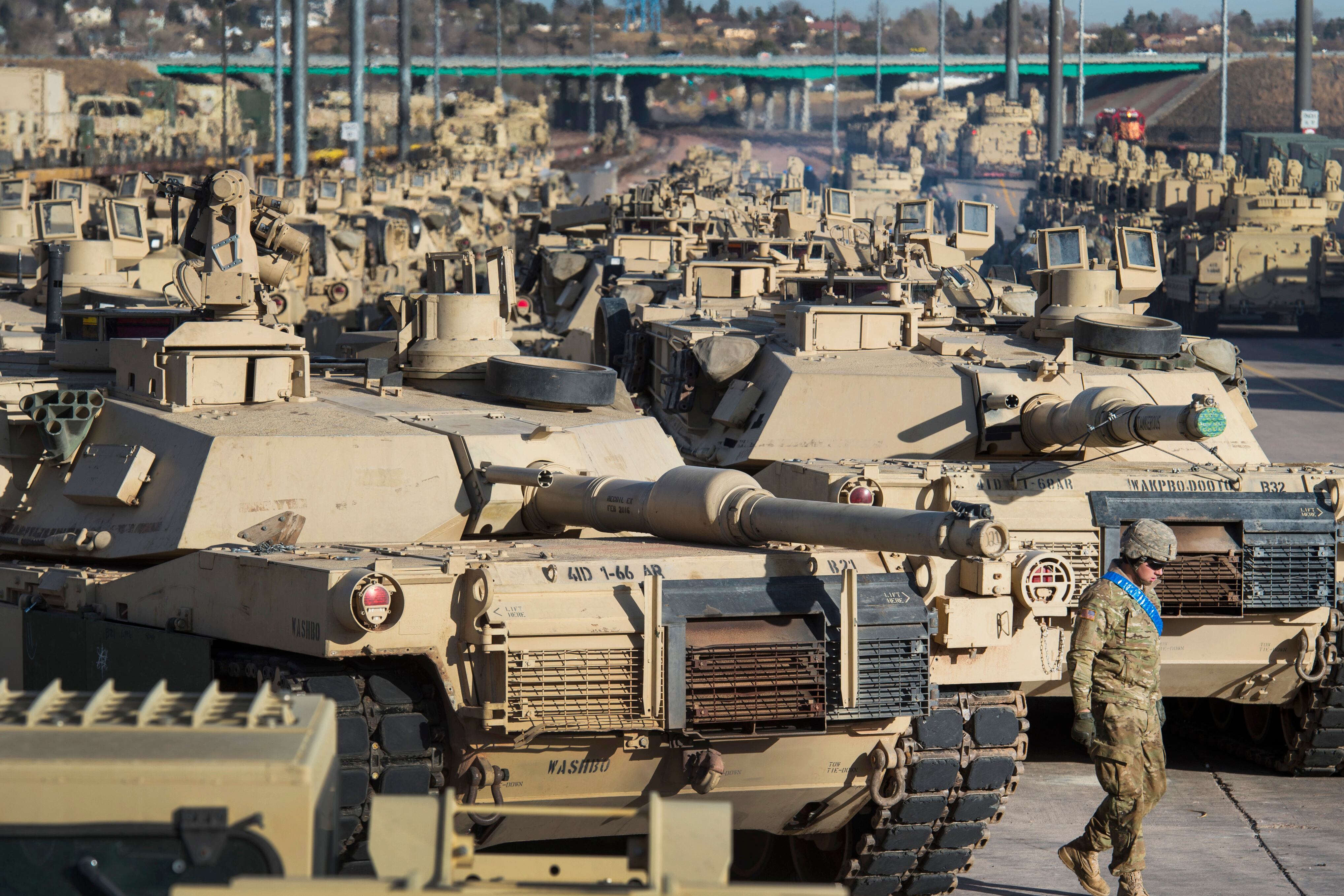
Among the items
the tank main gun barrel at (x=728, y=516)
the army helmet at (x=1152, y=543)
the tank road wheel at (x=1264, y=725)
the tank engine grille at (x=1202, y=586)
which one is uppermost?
the tank main gun barrel at (x=728, y=516)

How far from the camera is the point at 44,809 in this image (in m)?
4.32

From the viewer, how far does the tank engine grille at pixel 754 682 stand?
7617 mm

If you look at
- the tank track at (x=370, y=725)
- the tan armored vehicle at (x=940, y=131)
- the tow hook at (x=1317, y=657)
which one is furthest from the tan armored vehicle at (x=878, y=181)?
the tank track at (x=370, y=725)

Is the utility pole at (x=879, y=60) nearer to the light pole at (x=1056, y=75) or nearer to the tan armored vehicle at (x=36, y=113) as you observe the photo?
the light pole at (x=1056, y=75)

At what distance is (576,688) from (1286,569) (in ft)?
15.2

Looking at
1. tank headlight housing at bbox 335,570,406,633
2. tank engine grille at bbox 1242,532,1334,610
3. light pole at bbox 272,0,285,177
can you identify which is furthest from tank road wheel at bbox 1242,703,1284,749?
light pole at bbox 272,0,285,177

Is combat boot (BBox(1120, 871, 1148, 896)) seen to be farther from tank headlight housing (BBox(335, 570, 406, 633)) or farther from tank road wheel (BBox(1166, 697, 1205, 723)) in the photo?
tank road wheel (BBox(1166, 697, 1205, 723))

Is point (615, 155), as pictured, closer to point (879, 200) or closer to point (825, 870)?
point (879, 200)

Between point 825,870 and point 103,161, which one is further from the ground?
point 103,161

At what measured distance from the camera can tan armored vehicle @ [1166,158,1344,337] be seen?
37156mm

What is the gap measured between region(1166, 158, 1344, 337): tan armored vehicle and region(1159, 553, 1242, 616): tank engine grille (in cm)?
2832

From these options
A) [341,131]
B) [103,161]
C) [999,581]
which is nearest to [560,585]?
[999,581]

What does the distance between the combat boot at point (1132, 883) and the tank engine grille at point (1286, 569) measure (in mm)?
2358

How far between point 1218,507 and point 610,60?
112 m
